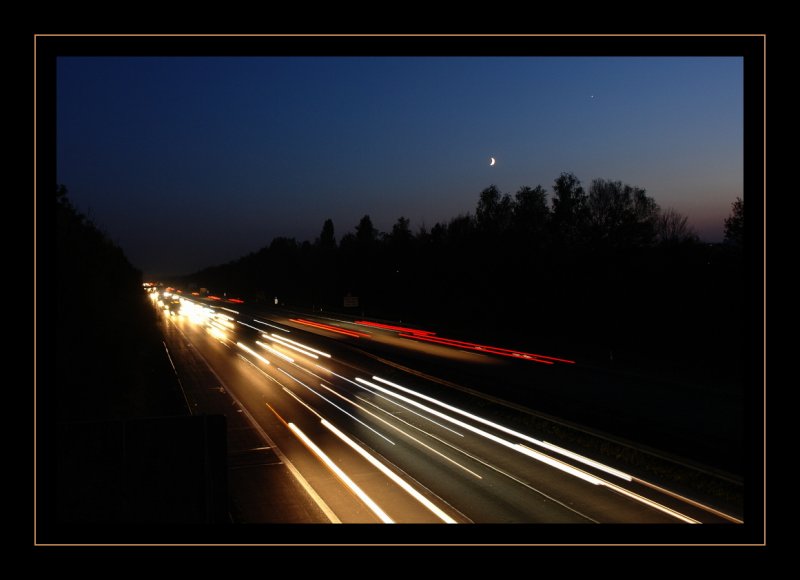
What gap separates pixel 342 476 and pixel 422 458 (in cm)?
176

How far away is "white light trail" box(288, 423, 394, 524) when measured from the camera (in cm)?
774

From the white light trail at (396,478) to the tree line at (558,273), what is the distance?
1855 centimetres

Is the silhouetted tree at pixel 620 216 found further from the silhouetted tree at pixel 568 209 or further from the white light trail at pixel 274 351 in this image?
the white light trail at pixel 274 351

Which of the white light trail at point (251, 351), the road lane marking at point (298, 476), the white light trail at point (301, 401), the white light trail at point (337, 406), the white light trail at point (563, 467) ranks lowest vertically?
the road lane marking at point (298, 476)

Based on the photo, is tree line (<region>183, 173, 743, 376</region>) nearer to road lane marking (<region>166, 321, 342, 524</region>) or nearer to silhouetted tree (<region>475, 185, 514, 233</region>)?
silhouetted tree (<region>475, 185, 514, 233</region>)

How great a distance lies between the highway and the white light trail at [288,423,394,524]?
21 mm

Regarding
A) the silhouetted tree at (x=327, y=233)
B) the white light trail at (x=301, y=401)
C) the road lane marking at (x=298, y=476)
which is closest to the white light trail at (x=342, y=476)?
the road lane marking at (x=298, y=476)

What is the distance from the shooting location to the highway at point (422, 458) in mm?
7688

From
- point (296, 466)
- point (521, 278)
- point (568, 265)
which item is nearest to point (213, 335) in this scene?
point (521, 278)

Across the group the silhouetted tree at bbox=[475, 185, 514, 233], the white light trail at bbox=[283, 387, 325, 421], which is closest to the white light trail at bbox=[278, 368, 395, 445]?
the white light trail at bbox=[283, 387, 325, 421]

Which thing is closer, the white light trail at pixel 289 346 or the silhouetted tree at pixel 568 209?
the white light trail at pixel 289 346

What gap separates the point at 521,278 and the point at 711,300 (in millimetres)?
15716

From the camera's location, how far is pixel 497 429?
11.9m
